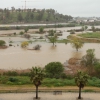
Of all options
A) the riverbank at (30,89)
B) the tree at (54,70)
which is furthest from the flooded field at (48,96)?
the tree at (54,70)

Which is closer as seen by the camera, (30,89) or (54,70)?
(30,89)

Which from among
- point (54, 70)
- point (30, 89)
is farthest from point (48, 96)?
point (54, 70)

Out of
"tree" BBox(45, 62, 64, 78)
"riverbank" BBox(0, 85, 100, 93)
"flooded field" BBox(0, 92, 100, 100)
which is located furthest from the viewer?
"tree" BBox(45, 62, 64, 78)

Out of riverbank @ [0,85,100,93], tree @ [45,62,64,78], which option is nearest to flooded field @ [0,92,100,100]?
riverbank @ [0,85,100,93]

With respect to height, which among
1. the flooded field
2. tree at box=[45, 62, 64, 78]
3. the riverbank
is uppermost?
tree at box=[45, 62, 64, 78]

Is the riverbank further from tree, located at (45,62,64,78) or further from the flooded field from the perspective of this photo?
tree, located at (45,62,64,78)

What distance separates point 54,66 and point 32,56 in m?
14.9

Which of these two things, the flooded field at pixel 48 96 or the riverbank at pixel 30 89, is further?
the riverbank at pixel 30 89

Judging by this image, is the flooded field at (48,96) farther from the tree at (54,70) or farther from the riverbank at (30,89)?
the tree at (54,70)

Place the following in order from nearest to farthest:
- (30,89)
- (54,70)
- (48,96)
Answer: (48,96) → (30,89) → (54,70)

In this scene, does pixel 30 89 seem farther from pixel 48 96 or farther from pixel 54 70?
pixel 54 70

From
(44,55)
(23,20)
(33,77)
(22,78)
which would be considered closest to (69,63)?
(44,55)

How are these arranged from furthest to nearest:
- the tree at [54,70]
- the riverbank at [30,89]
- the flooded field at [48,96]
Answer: the tree at [54,70] → the riverbank at [30,89] → the flooded field at [48,96]

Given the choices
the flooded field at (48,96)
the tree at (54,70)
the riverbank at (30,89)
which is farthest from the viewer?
the tree at (54,70)
